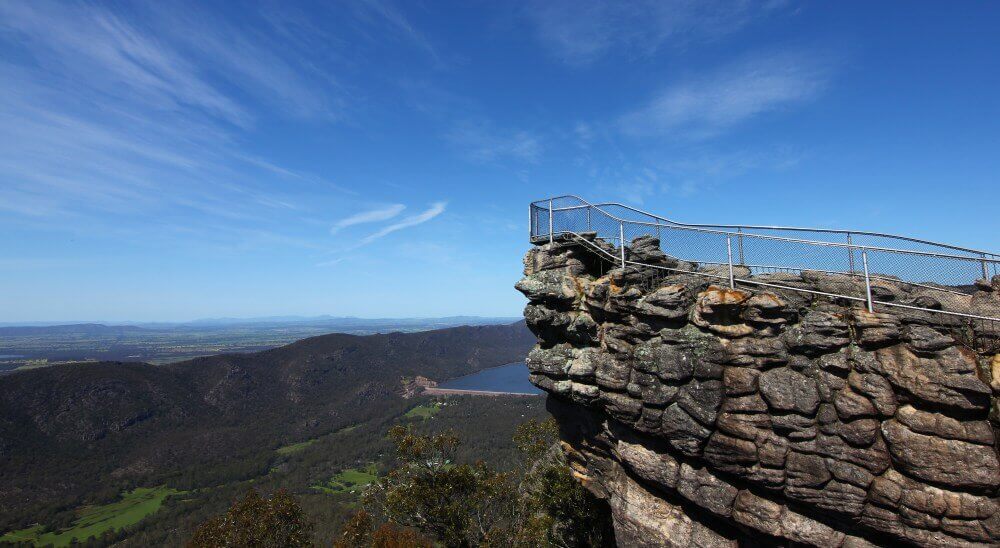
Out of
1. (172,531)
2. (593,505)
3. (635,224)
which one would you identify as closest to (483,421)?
(172,531)

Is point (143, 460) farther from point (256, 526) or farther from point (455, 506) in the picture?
point (455, 506)

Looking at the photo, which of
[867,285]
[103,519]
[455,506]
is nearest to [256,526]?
[455,506]

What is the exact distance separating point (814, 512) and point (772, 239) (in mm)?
9714

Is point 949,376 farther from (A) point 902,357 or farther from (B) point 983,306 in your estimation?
(B) point 983,306

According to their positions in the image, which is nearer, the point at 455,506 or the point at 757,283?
the point at 757,283

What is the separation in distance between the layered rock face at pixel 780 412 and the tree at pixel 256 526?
856 inches

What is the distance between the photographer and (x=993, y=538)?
39.1ft

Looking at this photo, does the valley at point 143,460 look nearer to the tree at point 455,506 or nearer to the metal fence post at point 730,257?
the tree at point 455,506

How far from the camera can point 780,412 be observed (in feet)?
48.8

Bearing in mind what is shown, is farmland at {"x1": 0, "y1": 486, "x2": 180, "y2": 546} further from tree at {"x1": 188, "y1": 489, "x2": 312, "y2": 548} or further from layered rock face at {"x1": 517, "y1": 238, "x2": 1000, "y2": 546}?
layered rock face at {"x1": 517, "y1": 238, "x2": 1000, "y2": 546}

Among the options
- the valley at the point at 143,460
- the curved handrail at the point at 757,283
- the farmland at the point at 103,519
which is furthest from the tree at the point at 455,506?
the farmland at the point at 103,519

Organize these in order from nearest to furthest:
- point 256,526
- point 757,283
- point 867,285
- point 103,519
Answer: point 867,285, point 757,283, point 256,526, point 103,519

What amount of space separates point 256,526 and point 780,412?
3106 centimetres

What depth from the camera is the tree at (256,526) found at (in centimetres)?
2666
